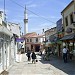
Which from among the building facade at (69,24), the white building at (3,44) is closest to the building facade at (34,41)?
the building facade at (69,24)

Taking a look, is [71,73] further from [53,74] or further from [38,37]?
[38,37]

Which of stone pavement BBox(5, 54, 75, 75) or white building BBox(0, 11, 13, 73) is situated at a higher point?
white building BBox(0, 11, 13, 73)

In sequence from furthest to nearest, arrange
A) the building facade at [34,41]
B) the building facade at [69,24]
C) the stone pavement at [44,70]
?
the building facade at [34,41] → the building facade at [69,24] → the stone pavement at [44,70]

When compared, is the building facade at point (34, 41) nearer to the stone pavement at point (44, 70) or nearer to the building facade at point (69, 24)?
the building facade at point (69, 24)

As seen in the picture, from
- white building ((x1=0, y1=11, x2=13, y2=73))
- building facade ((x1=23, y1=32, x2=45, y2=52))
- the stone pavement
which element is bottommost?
the stone pavement

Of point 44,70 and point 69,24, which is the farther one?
point 69,24

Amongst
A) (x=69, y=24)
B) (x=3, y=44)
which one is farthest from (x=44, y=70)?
(x=69, y=24)

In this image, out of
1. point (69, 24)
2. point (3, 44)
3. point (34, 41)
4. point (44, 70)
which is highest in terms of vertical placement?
point (34, 41)

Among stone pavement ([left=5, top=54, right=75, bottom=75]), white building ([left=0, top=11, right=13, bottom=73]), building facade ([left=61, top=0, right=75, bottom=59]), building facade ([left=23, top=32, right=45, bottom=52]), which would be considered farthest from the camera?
building facade ([left=23, top=32, right=45, bottom=52])

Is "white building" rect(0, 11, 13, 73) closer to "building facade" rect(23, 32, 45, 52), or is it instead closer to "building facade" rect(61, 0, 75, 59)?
"building facade" rect(61, 0, 75, 59)

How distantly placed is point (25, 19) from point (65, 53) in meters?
62.0

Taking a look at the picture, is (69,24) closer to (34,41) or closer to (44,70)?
(44,70)

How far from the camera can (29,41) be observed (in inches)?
3561

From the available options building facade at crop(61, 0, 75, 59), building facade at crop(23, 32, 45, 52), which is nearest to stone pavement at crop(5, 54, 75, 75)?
building facade at crop(61, 0, 75, 59)
